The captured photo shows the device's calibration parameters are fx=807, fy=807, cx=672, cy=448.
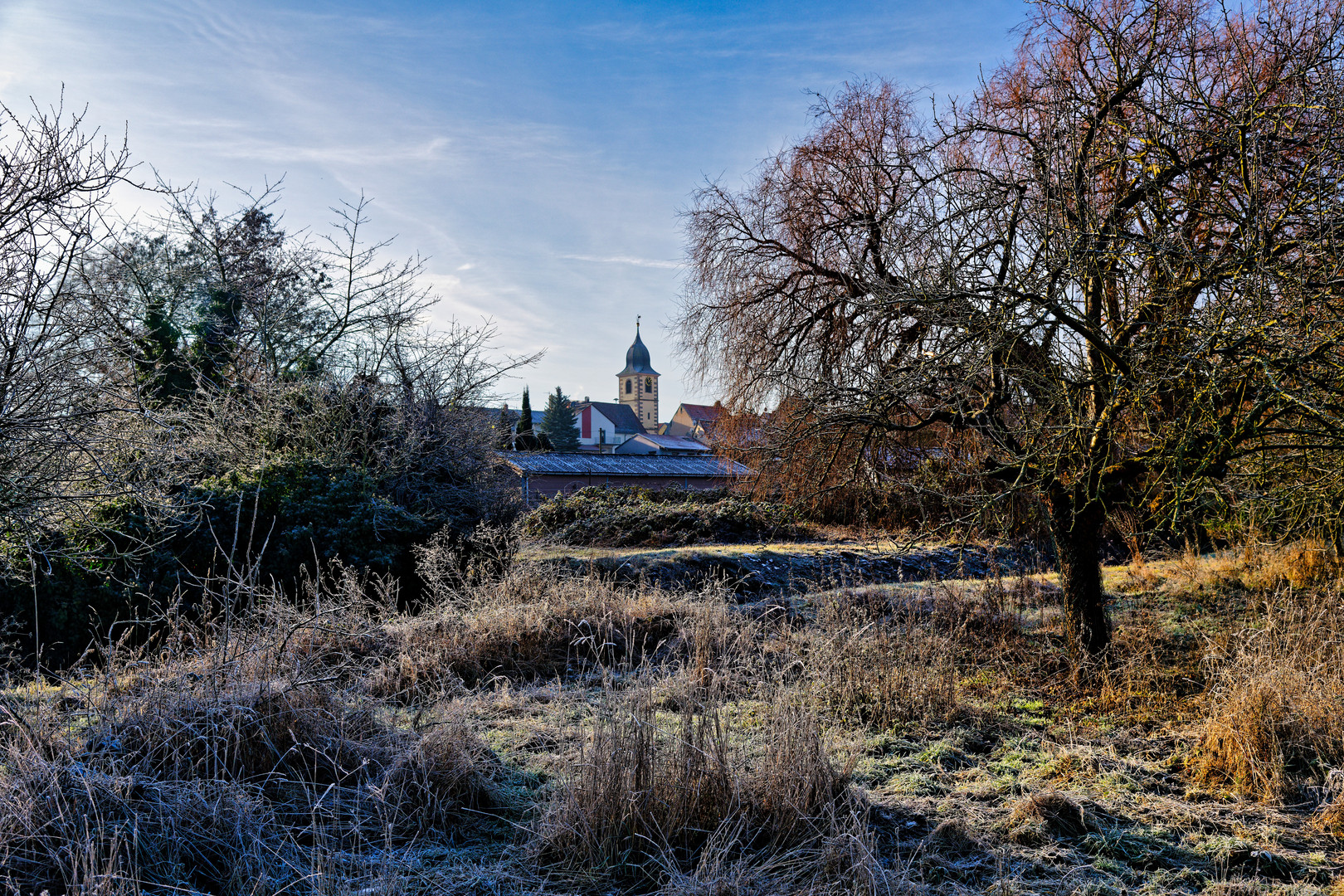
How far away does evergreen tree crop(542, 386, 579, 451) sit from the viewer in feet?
180

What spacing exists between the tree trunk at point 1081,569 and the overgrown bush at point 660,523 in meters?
10.2

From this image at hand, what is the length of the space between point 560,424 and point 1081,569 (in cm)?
5178

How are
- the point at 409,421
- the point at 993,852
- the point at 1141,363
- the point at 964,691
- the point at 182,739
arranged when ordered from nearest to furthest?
the point at 993,852 < the point at 182,739 < the point at 1141,363 < the point at 964,691 < the point at 409,421

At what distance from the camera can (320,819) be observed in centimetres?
356

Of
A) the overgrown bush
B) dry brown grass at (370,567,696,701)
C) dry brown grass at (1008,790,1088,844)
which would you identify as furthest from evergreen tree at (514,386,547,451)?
dry brown grass at (1008,790,1088,844)

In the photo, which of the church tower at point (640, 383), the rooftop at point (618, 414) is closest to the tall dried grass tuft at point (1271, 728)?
the rooftop at point (618, 414)

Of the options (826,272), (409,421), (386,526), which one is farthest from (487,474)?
(826,272)

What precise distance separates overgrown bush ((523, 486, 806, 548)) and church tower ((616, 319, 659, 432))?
→ 71860 mm

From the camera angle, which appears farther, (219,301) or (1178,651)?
(219,301)

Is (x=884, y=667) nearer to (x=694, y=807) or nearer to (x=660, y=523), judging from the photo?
(x=694, y=807)

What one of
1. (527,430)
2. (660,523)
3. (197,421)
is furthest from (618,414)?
(197,421)

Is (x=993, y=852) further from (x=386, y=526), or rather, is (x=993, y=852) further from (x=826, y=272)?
(x=826, y=272)

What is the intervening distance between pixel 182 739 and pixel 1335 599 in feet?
28.1

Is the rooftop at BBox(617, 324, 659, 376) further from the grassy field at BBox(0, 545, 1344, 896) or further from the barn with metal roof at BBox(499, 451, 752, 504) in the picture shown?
the grassy field at BBox(0, 545, 1344, 896)
